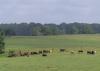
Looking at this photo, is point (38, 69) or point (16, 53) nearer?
point (38, 69)

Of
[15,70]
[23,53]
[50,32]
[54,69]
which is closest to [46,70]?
[54,69]

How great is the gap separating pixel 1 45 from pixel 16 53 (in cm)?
1003

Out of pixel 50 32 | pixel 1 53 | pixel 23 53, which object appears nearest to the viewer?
pixel 23 53

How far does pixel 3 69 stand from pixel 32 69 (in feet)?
9.73

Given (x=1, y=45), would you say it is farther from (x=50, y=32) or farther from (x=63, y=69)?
(x=50, y=32)

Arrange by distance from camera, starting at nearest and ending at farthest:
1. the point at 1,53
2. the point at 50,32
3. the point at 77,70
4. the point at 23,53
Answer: the point at 77,70
the point at 23,53
the point at 1,53
the point at 50,32

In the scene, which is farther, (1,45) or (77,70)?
(1,45)

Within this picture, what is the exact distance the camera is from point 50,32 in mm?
181500

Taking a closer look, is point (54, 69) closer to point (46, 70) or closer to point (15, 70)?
point (46, 70)

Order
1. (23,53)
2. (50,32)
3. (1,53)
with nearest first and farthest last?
(23,53) → (1,53) → (50,32)

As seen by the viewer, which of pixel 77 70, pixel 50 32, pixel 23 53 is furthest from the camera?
pixel 50 32

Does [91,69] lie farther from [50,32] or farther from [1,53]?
[50,32]

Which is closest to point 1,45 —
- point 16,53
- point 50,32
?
point 16,53

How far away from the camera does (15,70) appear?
1318 inches
